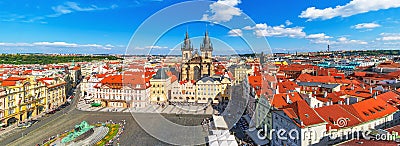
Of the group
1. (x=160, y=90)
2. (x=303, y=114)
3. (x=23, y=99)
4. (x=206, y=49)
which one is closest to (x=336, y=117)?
(x=303, y=114)

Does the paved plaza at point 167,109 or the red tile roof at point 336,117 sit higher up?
the red tile roof at point 336,117

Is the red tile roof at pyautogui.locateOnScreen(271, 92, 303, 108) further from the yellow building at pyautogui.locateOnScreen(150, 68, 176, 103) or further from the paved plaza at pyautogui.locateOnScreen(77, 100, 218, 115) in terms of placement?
the yellow building at pyautogui.locateOnScreen(150, 68, 176, 103)

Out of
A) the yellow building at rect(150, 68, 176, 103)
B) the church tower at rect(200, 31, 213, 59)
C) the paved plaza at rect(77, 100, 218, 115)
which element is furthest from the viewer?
the church tower at rect(200, 31, 213, 59)

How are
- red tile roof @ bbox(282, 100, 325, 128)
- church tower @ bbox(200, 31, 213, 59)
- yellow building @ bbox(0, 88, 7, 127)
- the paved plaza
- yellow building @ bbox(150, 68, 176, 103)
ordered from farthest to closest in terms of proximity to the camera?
1. church tower @ bbox(200, 31, 213, 59)
2. yellow building @ bbox(150, 68, 176, 103)
3. the paved plaza
4. yellow building @ bbox(0, 88, 7, 127)
5. red tile roof @ bbox(282, 100, 325, 128)

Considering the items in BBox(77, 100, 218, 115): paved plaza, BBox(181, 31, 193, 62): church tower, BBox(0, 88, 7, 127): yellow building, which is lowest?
BBox(77, 100, 218, 115): paved plaza

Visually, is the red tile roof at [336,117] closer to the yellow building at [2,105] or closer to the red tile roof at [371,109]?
the red tile roof at [371,109]

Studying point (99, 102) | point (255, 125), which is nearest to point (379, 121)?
point (255, 125)

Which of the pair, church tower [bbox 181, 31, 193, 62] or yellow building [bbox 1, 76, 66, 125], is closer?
yellow building [bbox 1, 76, 66, 125]

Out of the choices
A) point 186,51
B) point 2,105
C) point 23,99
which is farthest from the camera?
point 186,51

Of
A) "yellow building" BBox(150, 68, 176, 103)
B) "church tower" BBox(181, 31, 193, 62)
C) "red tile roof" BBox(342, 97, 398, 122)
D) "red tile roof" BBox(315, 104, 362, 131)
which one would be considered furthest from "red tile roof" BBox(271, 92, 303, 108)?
"church tower" BBox(181, 31, 193, 62)

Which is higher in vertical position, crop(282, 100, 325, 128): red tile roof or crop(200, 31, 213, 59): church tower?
crop(200, 31, 213, 59): church tower

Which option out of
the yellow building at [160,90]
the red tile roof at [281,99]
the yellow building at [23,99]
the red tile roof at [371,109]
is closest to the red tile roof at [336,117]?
the red tile roof at [371,109]

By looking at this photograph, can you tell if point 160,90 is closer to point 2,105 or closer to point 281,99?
point 2,105
